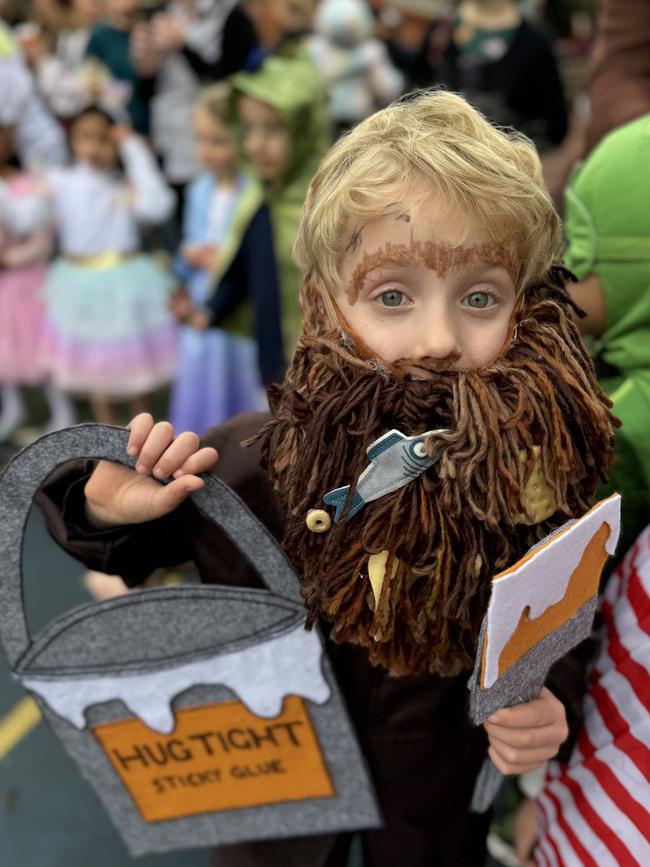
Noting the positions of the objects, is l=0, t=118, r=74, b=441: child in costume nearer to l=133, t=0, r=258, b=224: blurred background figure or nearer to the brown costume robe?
l=133, t=0, r=258, b=224: blurred background figure

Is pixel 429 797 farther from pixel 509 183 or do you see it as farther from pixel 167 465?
pixel 509 183

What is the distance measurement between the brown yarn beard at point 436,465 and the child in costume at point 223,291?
1886 millimetres

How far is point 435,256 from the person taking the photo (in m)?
0.87

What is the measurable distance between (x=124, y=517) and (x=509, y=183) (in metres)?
0.57

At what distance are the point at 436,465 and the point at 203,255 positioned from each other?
241 cm

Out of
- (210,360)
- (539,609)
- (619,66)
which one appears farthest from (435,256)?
(210,360)

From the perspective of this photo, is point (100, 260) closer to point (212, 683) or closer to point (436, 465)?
point (212, 683)

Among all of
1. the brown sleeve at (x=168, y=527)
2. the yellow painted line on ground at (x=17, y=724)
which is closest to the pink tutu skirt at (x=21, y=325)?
the yellow painted line on ground at (x=17, y=724)

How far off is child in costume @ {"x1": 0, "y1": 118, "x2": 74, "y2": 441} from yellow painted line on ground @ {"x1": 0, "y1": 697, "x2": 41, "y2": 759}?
1572 millimetres

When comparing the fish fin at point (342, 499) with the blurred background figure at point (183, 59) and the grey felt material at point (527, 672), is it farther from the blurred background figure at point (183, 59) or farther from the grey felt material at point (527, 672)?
the blurred background figure at point (183, 59)

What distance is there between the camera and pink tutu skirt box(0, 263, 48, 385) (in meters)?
3.49

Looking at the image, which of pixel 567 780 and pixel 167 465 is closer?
pixel 167 465

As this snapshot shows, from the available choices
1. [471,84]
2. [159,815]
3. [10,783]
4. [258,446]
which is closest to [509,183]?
[258,446]

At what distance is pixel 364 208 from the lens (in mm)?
884
